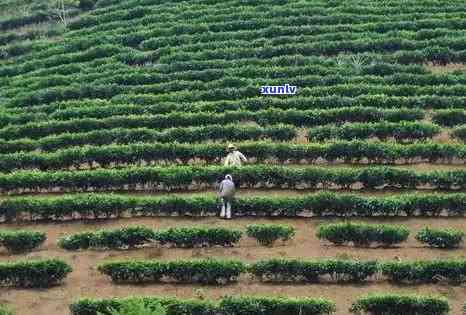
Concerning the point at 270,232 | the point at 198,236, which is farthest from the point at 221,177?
the point at 270,232

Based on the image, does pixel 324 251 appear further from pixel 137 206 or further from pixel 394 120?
pixel 394 120

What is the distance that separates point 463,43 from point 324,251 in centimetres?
1598

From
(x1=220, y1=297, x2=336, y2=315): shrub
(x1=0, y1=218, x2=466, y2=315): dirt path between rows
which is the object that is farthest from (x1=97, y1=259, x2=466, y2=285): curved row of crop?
(x1=220, y1=297, x2=336, y2=315): shrub

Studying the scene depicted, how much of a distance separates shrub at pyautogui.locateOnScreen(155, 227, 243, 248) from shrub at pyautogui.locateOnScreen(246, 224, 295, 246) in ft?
1.08

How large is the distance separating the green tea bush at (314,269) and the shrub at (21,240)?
19.2 ft

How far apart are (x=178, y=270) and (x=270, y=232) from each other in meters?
2.69

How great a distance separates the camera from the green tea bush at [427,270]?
734 inches

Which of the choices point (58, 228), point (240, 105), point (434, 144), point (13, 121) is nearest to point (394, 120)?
point (434, 144)

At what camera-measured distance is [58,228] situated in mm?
22375

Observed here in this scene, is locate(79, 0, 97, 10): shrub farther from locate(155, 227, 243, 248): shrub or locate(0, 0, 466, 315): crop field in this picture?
locate(155, 227, 243, 248): shrub

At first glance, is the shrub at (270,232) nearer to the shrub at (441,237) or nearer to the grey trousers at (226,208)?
the grey trousers at (226,208)

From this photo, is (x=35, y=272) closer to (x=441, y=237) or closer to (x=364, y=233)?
(x=364, y=233)

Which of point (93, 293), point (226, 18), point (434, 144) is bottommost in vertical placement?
point (93, 293)

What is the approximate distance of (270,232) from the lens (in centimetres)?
2039
